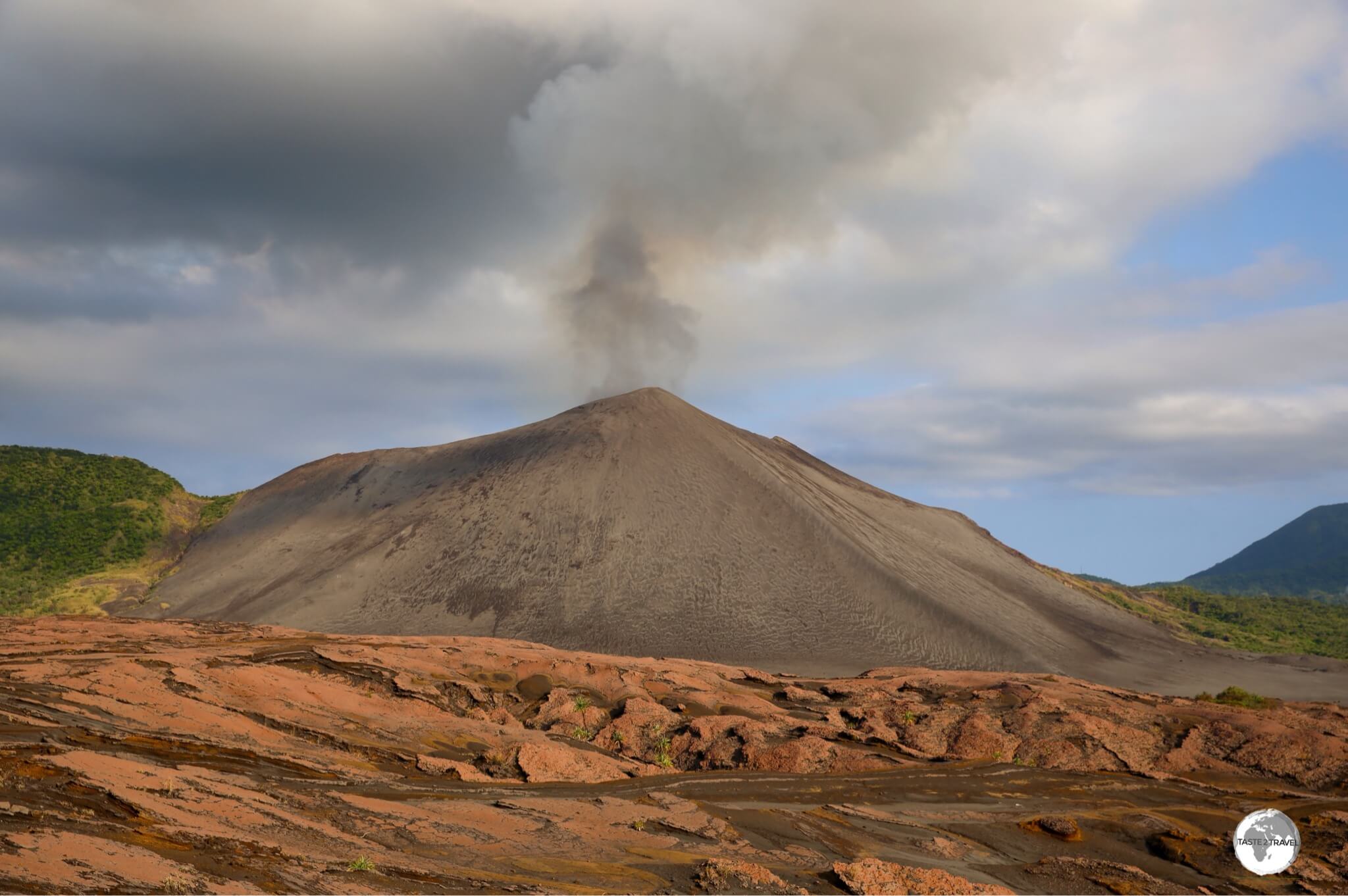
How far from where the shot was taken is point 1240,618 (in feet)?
335

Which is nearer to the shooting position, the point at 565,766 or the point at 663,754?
the point at 565,766

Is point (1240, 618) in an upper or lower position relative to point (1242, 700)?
upper

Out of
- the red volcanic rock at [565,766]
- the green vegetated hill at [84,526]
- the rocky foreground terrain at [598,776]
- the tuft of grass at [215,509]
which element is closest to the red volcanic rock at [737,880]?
the rocky foreground terrain at [598,776]

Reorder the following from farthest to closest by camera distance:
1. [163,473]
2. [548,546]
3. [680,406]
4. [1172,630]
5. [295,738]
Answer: [163,473]
[1172,630]
[680,406]
[548,546]
[295,738]

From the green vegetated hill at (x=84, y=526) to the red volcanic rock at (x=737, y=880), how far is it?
69.4 meters

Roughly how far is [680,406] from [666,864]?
7026 cm

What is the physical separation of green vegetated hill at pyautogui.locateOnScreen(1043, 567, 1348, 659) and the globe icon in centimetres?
7703

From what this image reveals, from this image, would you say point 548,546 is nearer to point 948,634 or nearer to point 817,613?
point 817,613

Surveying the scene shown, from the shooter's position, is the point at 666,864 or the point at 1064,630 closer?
the point at 666,864

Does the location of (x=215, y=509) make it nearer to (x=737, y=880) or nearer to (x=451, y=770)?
(x=451, y=770)

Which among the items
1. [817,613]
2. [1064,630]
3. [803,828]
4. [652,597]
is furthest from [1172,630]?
[803,828]

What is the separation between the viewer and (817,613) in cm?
5412

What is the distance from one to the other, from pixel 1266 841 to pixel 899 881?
370 inches

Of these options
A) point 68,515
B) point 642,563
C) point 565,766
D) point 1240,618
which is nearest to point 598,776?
point 565,766
